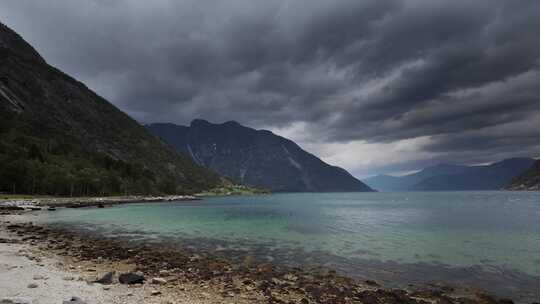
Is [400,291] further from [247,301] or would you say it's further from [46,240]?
[46,240]

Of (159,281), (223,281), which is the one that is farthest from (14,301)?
(223,281)

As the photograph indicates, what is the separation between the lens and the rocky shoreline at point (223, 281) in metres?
16.5

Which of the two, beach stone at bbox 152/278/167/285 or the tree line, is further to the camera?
the tree line

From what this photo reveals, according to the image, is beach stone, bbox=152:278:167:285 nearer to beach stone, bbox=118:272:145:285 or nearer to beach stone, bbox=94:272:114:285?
beach stone, bbox=118:272:145:285

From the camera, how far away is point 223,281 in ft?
63.7

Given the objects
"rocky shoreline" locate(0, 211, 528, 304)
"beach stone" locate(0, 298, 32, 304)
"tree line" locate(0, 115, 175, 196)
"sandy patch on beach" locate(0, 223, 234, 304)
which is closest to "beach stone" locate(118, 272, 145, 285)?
"rocky shoreline" locate(0, 211, 528, 304)

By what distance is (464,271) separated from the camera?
24781mm

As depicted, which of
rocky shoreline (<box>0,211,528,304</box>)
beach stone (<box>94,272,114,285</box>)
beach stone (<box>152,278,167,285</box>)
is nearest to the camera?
rocky shoreline (<box>0,211,528,304</box>)

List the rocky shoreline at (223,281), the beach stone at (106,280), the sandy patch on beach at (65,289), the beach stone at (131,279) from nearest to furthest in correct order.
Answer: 1. the sandy patch on beach at (65,289)
2. the rocky shoreline at (223,281)
3. the beach stone at (106,280)
4. the beach stone at (131,279)

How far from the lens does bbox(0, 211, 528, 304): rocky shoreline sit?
16.5m

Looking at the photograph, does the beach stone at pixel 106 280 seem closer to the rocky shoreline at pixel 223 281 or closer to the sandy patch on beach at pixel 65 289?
the rocky shoreline at pixel 223 281

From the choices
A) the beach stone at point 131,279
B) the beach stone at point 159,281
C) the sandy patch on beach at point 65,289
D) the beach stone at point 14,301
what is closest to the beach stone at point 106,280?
the sandy patch on beach at point 65,289

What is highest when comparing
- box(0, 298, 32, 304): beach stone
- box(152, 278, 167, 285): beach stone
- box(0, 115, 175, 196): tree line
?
box(0, 115, 175, 196): tree line

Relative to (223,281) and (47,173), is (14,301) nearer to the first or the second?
(223,281)
